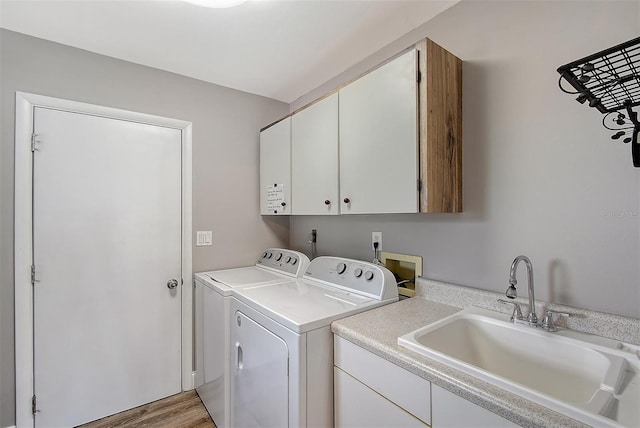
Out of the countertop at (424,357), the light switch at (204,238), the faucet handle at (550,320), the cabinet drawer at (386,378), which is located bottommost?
the cabinet drawer at (386,378)

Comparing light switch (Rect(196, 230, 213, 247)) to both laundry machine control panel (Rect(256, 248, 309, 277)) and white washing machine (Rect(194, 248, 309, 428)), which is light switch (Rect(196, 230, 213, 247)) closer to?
white washing machine (Rect(194, 248, 309, 428))

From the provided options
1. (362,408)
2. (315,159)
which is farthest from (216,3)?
(362,408)

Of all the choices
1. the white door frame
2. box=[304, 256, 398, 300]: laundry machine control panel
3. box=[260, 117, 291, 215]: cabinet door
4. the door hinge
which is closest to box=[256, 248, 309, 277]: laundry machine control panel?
box=[304, 256, 398, 300]: laundry machine control panel

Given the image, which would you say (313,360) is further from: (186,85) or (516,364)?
(186,85)

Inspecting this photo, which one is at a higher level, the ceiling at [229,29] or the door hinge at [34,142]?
the ceiling at [229,29]

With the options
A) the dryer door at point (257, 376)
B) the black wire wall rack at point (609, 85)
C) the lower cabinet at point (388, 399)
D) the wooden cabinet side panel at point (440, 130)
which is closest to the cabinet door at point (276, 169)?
the dryer door at point (257, 376)

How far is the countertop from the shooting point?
2.26 feet

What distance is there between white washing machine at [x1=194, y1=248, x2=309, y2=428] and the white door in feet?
0.76

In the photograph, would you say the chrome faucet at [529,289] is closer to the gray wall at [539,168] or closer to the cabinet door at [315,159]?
the gray wall at [539,168]

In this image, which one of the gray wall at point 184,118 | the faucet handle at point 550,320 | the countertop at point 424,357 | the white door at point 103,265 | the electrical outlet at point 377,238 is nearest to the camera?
the countertop at point 424,357

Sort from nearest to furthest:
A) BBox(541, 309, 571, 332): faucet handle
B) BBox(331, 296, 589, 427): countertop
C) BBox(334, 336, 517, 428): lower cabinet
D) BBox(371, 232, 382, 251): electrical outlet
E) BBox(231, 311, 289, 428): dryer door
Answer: BBox(331, 296, 589, 427): countertop < BBox(334, 336, 517, 428): lower cabinet < BBox(541, 309, 571, 332): faucet handle < BBox(231, 311, 289, 428): dryer door < BBox(371, 232, 382, 251): electrical outlet

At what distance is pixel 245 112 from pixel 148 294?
1.58 metres

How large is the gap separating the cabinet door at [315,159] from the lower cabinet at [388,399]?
83 cm

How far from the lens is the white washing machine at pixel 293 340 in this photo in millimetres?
1166
